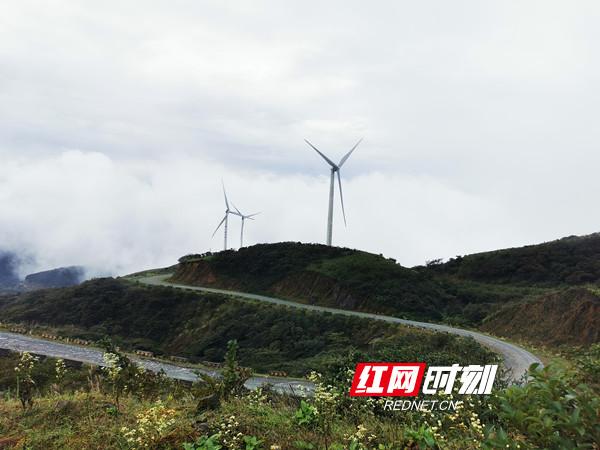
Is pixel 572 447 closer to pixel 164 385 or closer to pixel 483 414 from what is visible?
pixel 483 414

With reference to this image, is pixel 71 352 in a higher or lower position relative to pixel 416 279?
lower

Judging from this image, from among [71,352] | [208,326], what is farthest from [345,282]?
[71,352]

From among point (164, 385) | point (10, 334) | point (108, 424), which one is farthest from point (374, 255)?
point (108, 424)

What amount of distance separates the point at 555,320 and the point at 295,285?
108 ft

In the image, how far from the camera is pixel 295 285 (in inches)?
2443

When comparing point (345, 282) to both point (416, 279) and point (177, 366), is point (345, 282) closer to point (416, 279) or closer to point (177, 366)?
point (416, 279)

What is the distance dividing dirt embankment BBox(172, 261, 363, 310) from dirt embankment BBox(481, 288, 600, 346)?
56.1 ft

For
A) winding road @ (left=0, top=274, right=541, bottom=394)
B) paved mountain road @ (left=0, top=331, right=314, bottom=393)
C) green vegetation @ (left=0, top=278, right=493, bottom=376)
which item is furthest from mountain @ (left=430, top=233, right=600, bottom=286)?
paved mountain road @ (left=0, top=331, right=314, bottom=393)

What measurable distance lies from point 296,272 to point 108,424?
56580mm

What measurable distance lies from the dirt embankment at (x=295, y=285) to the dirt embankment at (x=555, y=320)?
56.1ft

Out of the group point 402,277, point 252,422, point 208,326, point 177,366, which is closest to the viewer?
point 252,422

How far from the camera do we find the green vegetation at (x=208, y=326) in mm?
35969

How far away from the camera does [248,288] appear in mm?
64688

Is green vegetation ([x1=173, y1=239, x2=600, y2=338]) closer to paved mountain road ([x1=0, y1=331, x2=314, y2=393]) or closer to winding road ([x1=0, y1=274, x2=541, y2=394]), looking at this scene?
winding road ([x1=0, y1=274, x2=541, y2=394])
